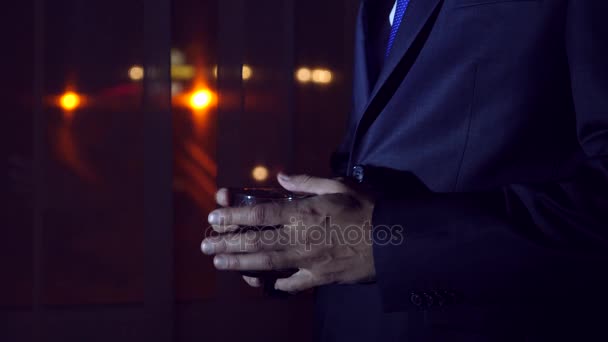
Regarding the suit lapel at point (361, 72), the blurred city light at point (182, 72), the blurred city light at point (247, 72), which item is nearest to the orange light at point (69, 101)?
the blurred city light at point (182, 72)

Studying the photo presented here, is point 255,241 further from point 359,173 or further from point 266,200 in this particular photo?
point 359,173

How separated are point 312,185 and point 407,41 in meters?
0.29

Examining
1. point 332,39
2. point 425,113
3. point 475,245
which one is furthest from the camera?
point 332,39

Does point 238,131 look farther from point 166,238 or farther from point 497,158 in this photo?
point 497,158

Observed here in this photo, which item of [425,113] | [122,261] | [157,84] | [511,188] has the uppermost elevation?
[157,84]

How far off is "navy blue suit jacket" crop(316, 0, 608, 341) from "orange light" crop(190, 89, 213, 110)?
111 centimetres

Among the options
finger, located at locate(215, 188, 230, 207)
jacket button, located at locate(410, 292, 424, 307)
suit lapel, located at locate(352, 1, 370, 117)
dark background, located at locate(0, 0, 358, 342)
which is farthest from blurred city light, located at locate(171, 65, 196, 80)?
jacket button, located at locate(410, 292, 424, 307)

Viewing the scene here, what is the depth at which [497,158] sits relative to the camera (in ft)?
2.09

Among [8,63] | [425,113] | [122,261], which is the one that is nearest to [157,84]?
[8,63]

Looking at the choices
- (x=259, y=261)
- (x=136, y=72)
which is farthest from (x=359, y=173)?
(x=136, y=72)

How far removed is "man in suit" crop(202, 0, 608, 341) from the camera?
53 cm

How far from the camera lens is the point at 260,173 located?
5.71 ft

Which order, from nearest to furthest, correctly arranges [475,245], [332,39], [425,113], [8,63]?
[475,245], [425,113], [8,63], [332,39]

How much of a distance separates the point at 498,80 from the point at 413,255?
0.30 metres
